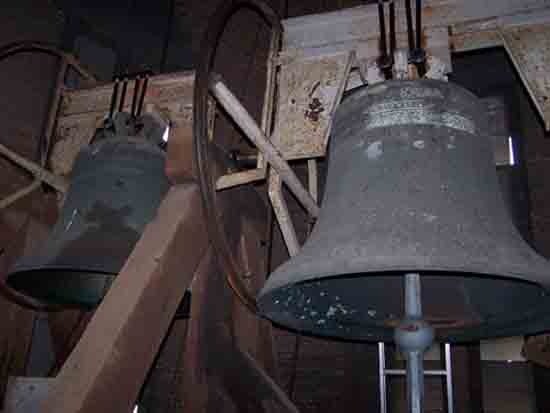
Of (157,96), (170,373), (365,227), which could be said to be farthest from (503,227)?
(170,373)

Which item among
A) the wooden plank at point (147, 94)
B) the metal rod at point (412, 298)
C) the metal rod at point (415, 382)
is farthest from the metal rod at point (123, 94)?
the metal rod at point (415, 382)

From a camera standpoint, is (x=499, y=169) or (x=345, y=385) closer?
(x=345, y=385)

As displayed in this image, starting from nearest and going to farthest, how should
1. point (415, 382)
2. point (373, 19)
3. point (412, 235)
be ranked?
point (412, 235)
point (415, 382)
point (373, 19)

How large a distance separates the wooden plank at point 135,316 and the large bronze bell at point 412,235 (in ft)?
1.09

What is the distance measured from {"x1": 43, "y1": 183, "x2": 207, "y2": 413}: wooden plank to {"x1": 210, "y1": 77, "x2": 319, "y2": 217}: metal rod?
0.89 ft

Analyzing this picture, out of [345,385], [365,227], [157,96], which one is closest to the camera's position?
[365,227]

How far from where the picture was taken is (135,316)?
158cm

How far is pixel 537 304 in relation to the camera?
5.21ft

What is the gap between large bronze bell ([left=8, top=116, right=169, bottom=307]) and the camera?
1823 mm

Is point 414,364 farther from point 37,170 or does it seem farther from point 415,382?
point 37,170

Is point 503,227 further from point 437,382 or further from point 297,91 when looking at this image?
point 437,382

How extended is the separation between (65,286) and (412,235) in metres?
1.48

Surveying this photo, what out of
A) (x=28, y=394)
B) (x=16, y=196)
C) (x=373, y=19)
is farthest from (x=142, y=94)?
(x=28, y=394)

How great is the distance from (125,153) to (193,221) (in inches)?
14.8
